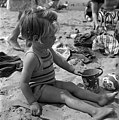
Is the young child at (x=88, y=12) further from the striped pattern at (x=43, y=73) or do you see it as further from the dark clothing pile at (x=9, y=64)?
the striped pattern at (x=43, y=73)

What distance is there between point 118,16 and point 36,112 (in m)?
2.81

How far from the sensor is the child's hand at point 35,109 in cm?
185

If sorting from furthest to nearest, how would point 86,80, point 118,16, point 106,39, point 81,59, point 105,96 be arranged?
point 118,16 → point 106,39 → point 81,59 → point 86,80 → point 105,96

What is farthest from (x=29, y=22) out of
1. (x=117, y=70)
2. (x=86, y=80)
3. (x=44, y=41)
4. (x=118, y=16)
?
(x=118, y=16)

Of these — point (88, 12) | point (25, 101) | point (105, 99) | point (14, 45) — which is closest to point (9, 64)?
point (14, 45)

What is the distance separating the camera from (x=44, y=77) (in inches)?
79.4

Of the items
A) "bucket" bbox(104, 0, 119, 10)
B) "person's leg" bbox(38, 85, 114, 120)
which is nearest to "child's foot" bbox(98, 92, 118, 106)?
"person's leg" bbox(38, 85, 114, 120)

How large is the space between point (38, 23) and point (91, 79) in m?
0.67

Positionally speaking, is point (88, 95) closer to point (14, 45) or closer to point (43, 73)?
point (43, 73)

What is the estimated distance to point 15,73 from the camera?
2.61 metres

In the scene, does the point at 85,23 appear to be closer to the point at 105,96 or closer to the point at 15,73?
the point at 15,73

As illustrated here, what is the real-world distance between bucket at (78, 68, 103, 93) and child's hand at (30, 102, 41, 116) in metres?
0.47

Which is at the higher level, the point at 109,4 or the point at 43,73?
the point at 109,4

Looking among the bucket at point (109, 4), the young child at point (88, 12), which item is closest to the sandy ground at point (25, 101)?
the bucket at point (109, 4)
